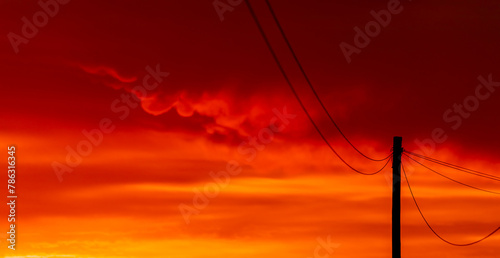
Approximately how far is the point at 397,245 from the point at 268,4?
1319cm

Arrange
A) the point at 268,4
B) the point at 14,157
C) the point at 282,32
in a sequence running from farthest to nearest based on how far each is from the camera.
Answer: the point at 14,157
the point at 282,32
the point at 268,4

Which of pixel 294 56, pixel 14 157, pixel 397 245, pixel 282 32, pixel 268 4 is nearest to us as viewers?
pixel 268 4

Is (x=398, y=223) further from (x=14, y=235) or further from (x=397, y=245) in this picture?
(x=14, y=235)

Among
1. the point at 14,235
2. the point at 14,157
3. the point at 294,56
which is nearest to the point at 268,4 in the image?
the point at 294,56

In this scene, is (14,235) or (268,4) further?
(14,235)

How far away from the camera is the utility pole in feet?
98.6

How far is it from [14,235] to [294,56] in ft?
50.7

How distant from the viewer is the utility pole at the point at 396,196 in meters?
30.1

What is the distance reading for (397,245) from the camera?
30031 mm

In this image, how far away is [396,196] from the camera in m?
30.3

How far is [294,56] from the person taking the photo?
2430 centimetres

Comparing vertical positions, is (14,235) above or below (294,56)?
below

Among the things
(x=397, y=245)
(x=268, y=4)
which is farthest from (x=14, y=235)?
(x=268, y=4)

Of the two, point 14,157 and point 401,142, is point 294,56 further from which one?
point 14,157
